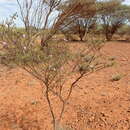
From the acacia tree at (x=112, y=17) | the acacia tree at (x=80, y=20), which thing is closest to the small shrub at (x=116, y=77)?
the acacia tree at (x=80, y=20)

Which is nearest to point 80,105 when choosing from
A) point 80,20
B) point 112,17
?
point 80,20

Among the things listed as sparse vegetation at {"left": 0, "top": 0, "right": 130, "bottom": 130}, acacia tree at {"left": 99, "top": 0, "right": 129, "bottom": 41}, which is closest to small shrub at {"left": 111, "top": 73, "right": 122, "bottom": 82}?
sparse vegetation at {"left": 0, "top": 0, "right": 130, "bottom": 130}

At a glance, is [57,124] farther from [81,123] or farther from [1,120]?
[1,120]

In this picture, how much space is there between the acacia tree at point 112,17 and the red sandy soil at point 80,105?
1143 cm

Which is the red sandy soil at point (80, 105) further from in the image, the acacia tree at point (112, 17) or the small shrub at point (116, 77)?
the acacia tree at point (112, 17)

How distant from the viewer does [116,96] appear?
704cm

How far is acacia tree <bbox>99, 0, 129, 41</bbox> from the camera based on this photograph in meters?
19.8

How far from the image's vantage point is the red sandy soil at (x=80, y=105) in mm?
6219

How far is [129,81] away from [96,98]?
1.32 m

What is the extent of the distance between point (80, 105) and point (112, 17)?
15.6m

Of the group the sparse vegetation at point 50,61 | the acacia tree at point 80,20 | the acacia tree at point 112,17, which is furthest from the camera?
the acacia tree at point 112,17

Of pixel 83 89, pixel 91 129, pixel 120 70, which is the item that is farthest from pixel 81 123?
pixel 120 70

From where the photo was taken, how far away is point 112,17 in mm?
21500

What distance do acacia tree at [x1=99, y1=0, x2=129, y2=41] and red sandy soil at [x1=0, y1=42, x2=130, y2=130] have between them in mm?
11432
